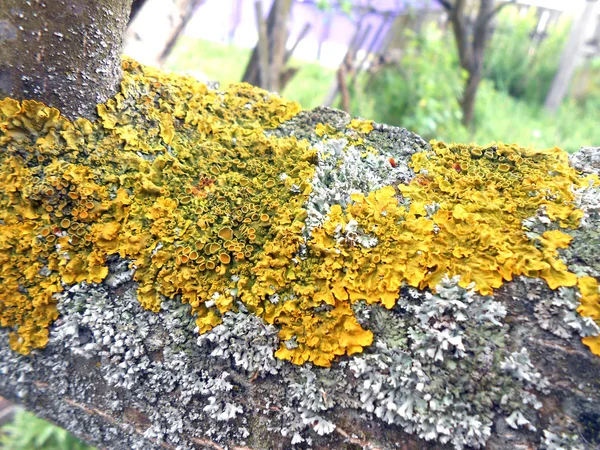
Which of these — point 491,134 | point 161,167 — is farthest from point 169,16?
point 491,134

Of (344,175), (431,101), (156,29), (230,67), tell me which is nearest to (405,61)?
(431,101)

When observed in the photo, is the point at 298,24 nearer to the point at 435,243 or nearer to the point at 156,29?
the point at 156,29

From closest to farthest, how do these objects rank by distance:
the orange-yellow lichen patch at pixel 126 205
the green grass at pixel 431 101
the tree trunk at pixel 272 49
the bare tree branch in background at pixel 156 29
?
the orange-yellow lichen patch at pixel 126 205, the bare tree branch in background at pixel 156 29, the tree trunk at pixel 272 49, the green grass at pixel 431 101

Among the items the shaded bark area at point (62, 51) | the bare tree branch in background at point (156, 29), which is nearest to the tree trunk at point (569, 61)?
the bare tree branch in background at point (156, 29)

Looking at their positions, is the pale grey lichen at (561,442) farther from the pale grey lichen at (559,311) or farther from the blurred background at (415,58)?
the blurred background at (415,58)

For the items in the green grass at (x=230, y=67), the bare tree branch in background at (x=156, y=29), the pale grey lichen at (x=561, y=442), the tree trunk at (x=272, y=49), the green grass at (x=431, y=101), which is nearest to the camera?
the pale grey lichen at (x=561, y=442)

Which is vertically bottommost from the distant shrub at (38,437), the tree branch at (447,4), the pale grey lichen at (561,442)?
the distant shrub at (38,437)
